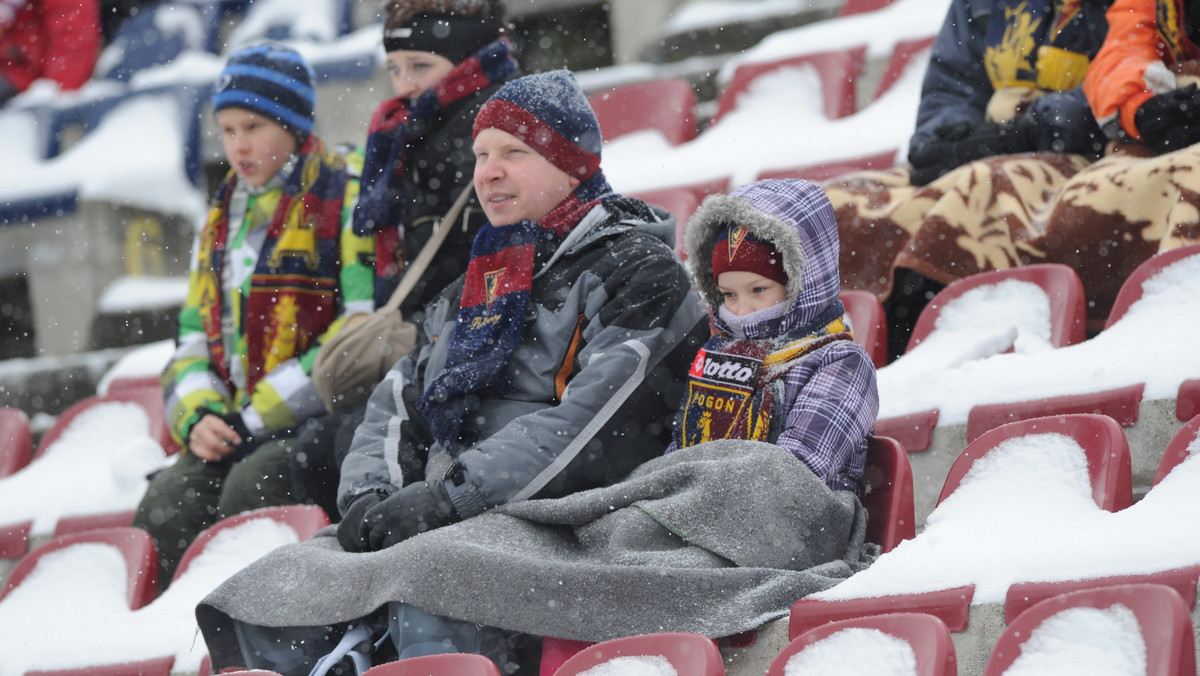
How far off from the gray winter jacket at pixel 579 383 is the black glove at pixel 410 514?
2cm

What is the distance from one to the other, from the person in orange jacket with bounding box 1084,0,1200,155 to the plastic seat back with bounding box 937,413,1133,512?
1.23m

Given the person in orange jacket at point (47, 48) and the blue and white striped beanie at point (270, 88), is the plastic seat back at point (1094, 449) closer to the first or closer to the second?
the blue and white striped beanie at point (270, 88)

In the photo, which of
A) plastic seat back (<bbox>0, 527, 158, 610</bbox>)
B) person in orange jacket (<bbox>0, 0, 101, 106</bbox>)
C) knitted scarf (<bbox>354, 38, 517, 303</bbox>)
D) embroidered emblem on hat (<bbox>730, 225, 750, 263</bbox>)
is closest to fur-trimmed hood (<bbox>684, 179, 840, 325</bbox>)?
embroidered emblem on hat (<bbox>730, 225, 750, 263</bbox>)

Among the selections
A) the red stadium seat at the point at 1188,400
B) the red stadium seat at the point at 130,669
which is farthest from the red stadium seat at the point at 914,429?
the red stadium seat at the point at 130,669

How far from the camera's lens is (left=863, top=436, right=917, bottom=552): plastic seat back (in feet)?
7.93

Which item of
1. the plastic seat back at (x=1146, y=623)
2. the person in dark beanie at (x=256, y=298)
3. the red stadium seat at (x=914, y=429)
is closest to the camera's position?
the plastic seat back at (x=1146, y=623)

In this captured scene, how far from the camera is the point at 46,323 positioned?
6336 mm

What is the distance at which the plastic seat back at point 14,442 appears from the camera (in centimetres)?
456

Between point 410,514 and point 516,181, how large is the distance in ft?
2.24

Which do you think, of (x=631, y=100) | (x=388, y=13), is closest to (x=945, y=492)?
(x=388, y=13)

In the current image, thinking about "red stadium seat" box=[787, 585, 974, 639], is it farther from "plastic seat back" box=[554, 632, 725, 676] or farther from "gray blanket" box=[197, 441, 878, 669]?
"plastic seat back" box=[554, 632, 725, 676]

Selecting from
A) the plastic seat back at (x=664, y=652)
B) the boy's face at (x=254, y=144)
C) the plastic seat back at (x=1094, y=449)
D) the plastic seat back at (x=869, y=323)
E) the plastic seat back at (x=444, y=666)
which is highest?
the boy's face at (x=254, y=144)

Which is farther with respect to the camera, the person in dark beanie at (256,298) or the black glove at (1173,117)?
the person in dark beanie at (256,298)

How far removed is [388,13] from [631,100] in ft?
7.05
